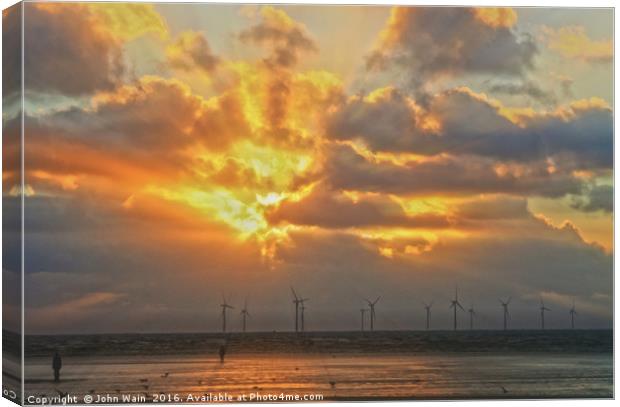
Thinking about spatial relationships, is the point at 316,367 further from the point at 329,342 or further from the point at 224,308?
the point at 224,308

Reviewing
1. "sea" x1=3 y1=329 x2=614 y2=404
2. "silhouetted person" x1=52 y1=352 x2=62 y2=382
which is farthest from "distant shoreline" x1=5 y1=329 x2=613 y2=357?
"silhouetted person" x1=52 y1=352 x2=62 y2=382

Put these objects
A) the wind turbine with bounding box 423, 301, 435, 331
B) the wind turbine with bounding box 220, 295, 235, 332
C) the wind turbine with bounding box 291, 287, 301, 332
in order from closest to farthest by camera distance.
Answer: the wind turbine with bounding box 220, 295, 235, 332 → the wind turbine with bounding box 291, 287, 301, 332 → the wind turbine with bounding box 423, 301, 435, 331

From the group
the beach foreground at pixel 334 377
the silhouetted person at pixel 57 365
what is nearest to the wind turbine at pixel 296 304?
the beach foreground at pixel 334 377

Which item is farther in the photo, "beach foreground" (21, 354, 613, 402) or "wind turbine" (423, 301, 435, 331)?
"wind turbine" (423, 301, 435, 331)

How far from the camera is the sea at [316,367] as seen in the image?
25.0 metres

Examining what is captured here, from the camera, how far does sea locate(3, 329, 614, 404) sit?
25.0m

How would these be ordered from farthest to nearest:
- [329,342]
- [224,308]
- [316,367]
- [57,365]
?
[329,342] < [316,367] < [224,308] < [57,365]

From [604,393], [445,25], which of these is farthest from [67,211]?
[604,393]

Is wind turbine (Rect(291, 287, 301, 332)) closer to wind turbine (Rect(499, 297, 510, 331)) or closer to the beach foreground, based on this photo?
the beach foreground

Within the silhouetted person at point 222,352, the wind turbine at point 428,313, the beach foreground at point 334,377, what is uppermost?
the wind turbine at point 428,313

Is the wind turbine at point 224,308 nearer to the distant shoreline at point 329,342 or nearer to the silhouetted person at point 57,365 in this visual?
the distant shoreline at point 329,342

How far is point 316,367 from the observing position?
2553 centimetres

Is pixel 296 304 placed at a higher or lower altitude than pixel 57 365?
higher

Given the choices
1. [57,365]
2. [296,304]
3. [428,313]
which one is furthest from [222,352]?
[428,313]
